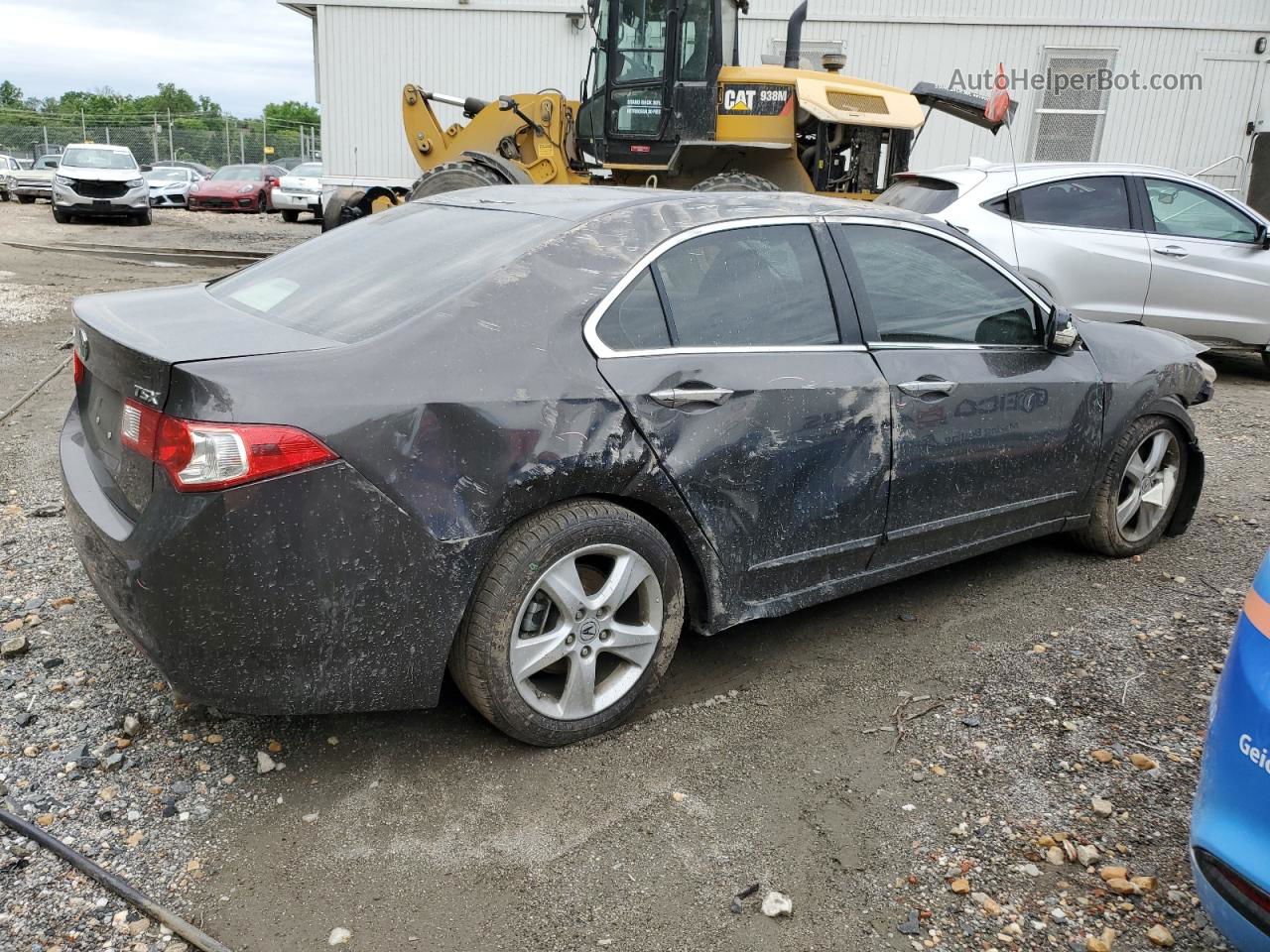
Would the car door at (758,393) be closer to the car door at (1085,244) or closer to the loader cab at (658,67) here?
the car door at (1085,244)

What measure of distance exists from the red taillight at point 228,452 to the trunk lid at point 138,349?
0.09 m

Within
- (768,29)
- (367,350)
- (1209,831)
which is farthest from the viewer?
(768,29)

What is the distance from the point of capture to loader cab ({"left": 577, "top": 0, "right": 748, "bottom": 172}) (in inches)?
406

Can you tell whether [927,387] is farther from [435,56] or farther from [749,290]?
[435,56]

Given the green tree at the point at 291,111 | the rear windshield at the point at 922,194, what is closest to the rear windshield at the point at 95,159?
the rear windshield at the point at 922,194

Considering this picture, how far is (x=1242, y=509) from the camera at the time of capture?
5520 millimetres

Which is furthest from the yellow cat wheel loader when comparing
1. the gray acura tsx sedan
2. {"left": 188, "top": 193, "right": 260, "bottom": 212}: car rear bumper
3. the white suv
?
{"left": 188, "top": 193, "right": 260, "bottom": 212}: car rear bumper

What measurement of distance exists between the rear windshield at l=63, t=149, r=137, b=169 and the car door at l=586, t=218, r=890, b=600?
22.3 meters

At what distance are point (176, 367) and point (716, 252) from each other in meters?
1.66

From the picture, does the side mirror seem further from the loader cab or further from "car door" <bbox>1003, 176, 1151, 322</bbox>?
the loader cab

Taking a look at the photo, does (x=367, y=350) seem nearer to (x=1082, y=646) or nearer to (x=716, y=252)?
(x=716, y=252)

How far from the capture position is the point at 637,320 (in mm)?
3057

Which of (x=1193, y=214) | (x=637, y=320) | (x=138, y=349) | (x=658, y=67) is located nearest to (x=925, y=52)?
(x=658, y=67)

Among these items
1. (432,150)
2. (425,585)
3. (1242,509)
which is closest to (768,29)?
(432,150)
